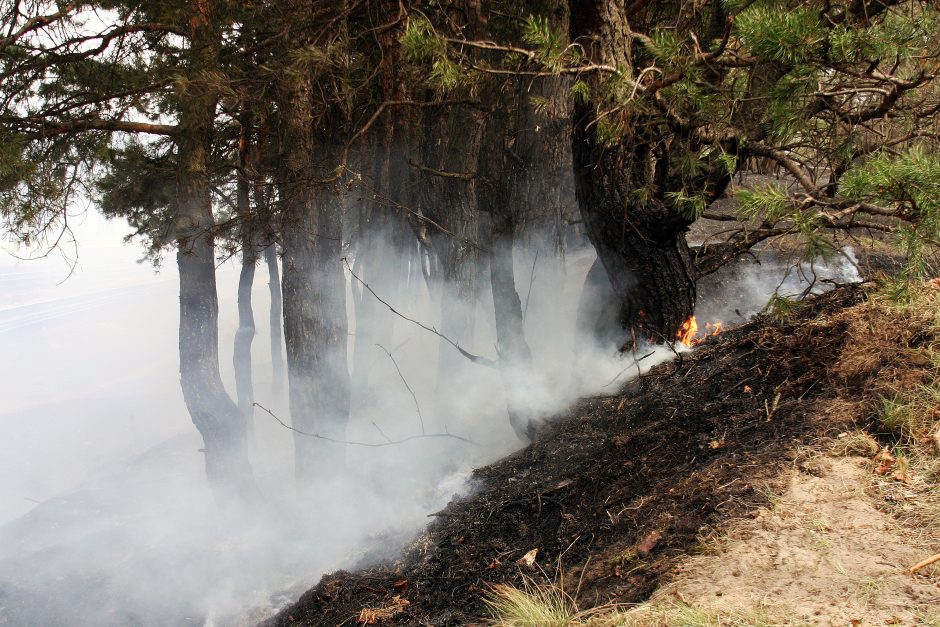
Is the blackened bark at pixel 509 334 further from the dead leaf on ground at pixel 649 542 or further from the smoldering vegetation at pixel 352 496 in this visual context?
the dead leaf on ground at pixel 649 542

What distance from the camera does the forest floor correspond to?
242cm

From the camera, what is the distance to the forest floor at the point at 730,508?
242 cm

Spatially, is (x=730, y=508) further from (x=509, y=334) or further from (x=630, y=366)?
(x=509, y=334)

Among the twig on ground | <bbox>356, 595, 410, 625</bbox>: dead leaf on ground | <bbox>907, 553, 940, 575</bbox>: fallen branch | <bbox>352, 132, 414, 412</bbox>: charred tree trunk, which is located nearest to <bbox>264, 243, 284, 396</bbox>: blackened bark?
<bbox>352, 132, 414, 412</bbox>: charred tree trunk

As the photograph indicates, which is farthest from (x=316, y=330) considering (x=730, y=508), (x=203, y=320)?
(x=730, y=508)

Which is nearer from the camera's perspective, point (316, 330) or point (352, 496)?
point (352, 496)

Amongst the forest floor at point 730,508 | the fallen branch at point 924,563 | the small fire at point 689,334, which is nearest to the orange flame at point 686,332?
the small fire at point 689,334

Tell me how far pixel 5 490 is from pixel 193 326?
12768mm

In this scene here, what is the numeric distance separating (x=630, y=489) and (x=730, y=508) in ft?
2.69

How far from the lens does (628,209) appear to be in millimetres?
5352

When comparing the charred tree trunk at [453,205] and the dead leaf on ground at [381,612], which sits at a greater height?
the charred tree trunk at [453,205]

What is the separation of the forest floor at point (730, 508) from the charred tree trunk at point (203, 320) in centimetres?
507

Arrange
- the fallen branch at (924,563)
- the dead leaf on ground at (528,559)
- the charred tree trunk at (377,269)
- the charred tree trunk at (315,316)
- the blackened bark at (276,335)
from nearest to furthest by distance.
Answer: the fallen branch at (924,563) < the dead leaf on ground at (528,559) < the charred tree trunk at (315,316) < the charred tree trunk at (377,269) < the blackened bark at (276,335)

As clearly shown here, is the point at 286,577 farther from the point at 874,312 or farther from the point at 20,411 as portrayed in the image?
the point at 20,411
